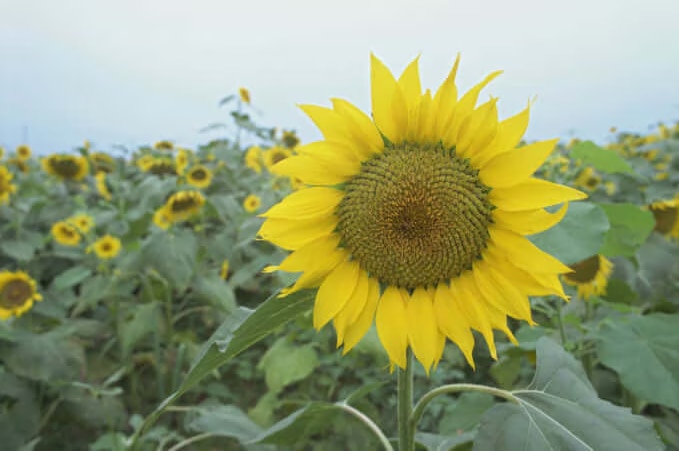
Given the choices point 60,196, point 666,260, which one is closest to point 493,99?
point 666,260

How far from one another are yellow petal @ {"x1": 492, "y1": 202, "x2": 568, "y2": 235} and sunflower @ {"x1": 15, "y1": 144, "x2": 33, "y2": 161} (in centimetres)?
563

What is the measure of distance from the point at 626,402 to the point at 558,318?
502 mm

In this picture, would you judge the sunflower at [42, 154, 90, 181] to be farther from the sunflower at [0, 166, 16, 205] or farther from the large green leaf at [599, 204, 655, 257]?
the large green leaf at [599, 204, 655, 257]

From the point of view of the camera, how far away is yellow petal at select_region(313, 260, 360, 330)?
84 centimetres

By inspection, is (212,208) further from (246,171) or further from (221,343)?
(221,343)

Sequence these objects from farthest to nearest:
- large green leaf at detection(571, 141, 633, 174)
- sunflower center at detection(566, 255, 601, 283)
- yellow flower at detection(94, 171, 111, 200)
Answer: yellow flower at detection(94, 171, 111, 200), sunflower center at detection(566, 255, 601, 283), large green leaf at detection(571, 141, 633, 174)

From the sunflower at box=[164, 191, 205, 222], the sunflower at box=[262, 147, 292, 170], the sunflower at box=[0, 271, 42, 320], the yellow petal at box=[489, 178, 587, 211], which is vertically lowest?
the sunflower at box=[0, 271, 42, 320]

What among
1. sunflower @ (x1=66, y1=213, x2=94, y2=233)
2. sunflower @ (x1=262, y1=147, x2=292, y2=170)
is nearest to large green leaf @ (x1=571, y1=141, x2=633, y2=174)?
sunflower @ (x1=66, y1=213, x2=94, y2=233)

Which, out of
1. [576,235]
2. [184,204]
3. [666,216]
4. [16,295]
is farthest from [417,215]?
[16,295]

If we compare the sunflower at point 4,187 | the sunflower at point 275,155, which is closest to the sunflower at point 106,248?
the sunflower at point 4,187

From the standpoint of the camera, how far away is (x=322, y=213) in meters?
0.88

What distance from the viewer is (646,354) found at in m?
1.29

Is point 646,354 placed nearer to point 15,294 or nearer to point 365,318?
point 365,318

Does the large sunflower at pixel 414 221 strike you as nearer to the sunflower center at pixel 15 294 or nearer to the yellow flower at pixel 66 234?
the sunflower center at pixel 15 294
